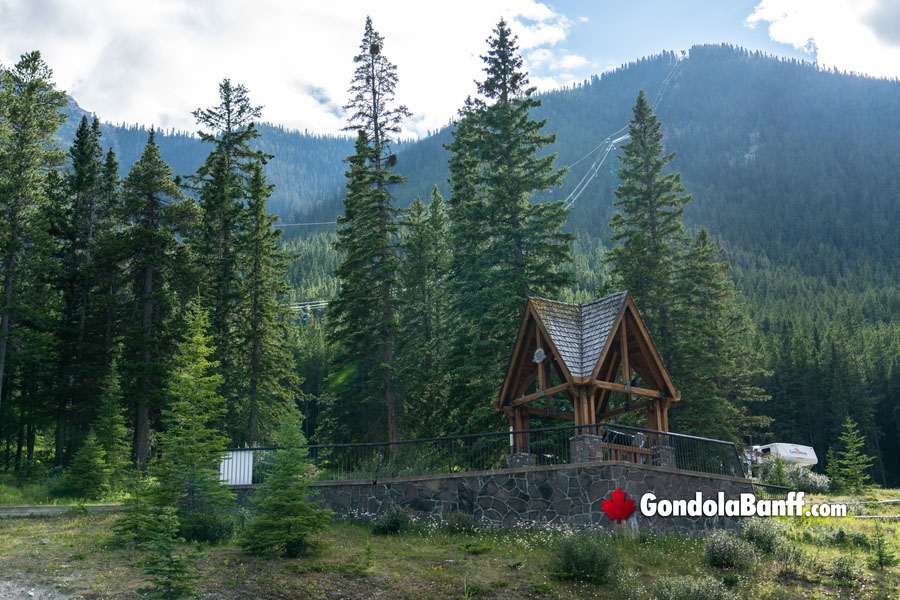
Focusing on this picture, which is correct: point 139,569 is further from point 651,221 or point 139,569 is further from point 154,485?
point 651,221

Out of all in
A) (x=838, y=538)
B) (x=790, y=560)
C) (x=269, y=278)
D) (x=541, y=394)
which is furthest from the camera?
(x=269, y=278)

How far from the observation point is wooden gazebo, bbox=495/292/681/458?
20938mm

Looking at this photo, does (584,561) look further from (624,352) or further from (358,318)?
(358,318)

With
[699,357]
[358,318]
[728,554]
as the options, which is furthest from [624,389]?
[358,318]

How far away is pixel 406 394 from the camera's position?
3431cm

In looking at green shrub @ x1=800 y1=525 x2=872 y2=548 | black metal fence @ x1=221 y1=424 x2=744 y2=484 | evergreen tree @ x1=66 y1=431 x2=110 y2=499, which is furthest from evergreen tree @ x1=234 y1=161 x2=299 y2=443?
green shrub @ x1=800 y1=525 x2=872 y2=548

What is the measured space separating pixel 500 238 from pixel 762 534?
1921cm

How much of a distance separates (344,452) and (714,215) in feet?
616

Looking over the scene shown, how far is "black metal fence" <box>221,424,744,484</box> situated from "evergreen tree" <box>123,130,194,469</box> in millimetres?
10824

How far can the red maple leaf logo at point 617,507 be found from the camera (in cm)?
1859

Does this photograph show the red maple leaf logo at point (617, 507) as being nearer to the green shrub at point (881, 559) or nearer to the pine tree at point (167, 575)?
the green shrub at point (881, 559)

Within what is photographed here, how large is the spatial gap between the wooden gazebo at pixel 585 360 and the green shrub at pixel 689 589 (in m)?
6.15

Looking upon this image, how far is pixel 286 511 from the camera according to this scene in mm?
16625

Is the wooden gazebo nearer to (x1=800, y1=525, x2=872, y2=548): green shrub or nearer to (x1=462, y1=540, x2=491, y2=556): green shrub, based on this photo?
(x1=462, y1=540, x2=491, y2=556): green shrub
